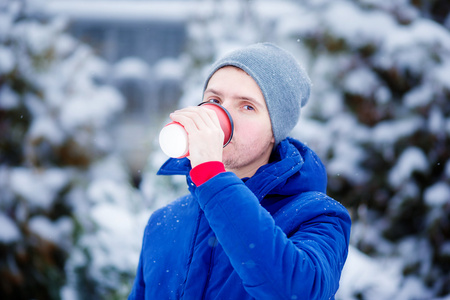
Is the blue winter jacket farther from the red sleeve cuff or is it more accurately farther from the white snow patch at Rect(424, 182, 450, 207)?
the white snow patch at Rect(424, 182, 450, 207)

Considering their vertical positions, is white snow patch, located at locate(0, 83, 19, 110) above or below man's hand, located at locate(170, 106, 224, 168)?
above

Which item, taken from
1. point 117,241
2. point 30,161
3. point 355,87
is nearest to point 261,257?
point 117,241

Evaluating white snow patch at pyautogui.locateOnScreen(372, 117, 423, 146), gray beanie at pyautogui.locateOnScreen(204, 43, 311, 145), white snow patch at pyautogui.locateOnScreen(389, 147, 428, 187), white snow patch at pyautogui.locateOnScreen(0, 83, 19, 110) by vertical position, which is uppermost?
white snow patch at pyautogui.locateOnScreen(0, 83, 19, 110)

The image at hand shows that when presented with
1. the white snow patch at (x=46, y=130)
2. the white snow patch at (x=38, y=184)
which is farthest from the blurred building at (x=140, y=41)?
the white snow patch at (x=38, y=184)

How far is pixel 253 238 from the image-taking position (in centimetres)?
87

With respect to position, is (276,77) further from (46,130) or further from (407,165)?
(46,130)

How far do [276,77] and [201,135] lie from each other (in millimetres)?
467

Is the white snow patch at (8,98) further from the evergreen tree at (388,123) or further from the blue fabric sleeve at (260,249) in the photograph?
the blue fabric sleeve at (260,249)

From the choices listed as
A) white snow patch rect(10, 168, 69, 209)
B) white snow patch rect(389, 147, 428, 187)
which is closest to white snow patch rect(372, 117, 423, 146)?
white snow patch rect(389, 147, 428, 187)

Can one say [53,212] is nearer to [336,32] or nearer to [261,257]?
[336,32]

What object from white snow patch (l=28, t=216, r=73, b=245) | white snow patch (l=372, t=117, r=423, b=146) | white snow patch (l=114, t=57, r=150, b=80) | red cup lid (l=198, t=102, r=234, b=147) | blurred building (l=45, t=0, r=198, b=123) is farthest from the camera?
white snow patch (l=114, t=57, r=150, b=80)

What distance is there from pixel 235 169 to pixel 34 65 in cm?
454

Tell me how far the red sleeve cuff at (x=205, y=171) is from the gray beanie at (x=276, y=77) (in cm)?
39

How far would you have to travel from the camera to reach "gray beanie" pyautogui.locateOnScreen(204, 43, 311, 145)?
125cm
